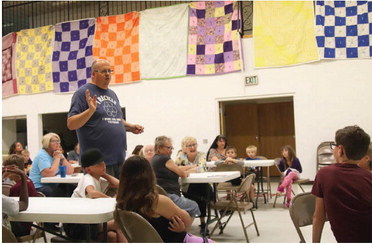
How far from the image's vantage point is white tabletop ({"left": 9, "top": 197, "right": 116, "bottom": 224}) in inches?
80.5

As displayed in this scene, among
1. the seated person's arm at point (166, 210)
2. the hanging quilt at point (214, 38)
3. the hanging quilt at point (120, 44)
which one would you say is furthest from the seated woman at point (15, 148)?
the seated person's arm at point (166, 210)

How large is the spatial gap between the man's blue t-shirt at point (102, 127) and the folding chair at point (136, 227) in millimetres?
721

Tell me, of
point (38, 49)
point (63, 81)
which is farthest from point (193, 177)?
point (38, 49)

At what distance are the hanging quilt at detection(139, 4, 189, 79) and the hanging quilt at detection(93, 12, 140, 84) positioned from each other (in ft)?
0.56

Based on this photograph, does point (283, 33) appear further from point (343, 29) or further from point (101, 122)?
point (101, 122)

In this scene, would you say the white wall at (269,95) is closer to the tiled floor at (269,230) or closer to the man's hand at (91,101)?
the tiled floor at (269,230)

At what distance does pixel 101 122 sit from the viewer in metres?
2.71

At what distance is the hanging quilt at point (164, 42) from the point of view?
8.91 meters

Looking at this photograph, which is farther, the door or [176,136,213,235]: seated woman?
the door

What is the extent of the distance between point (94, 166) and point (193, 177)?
5.16ft

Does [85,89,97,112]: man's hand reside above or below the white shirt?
above

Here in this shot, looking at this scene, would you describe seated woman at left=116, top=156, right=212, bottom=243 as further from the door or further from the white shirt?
the door

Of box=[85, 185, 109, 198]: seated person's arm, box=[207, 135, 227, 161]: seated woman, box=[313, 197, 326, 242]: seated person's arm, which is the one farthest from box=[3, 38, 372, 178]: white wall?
box=[313, 197, 326, 242]: seated person's arm

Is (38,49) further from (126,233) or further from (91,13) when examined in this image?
(126,233)
